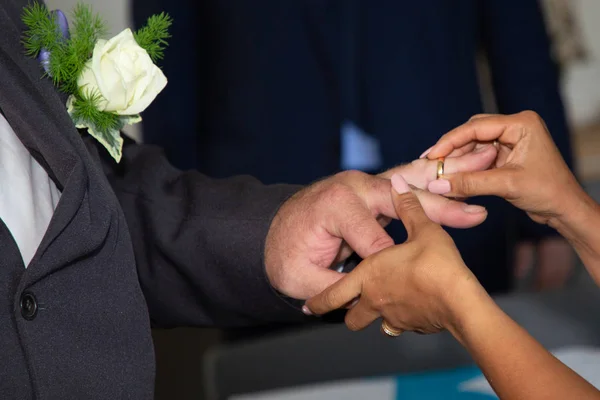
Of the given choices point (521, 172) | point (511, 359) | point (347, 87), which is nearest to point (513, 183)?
point (521, 172)

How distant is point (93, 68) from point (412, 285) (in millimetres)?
468

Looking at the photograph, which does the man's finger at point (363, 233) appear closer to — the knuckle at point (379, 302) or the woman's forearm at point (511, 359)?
the knuckle at point (379, 302)

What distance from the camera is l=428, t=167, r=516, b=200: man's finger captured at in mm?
1109

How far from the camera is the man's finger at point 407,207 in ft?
3.35

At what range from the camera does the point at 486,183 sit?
1.11m

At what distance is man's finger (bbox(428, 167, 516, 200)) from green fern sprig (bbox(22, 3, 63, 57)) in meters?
0.56

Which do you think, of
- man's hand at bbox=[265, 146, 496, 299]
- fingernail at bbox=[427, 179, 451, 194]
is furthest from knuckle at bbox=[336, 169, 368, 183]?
fingernail at bbox=[427, 179, 451, 194]

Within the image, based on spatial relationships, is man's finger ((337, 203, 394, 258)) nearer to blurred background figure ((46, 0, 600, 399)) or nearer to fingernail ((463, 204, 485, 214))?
fingernail ((463, 204, 485, 214))

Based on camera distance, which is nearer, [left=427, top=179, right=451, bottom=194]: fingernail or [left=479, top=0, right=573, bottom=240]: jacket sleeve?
[left=427, top=179, right=451, bottom=194]: fingernail

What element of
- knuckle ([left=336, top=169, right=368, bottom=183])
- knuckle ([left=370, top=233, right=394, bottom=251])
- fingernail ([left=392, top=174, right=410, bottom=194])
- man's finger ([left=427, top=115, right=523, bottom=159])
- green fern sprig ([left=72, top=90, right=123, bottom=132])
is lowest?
knuckle ([left=370, top=233, right=394, bottom=251])

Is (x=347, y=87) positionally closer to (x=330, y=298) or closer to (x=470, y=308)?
(x=330, y=298)

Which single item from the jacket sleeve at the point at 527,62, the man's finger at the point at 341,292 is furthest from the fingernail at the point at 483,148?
the jacket sleeve at the point at 527,62

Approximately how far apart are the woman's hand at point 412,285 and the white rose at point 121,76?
0.35 metres

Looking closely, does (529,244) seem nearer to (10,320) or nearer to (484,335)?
(484,335)
